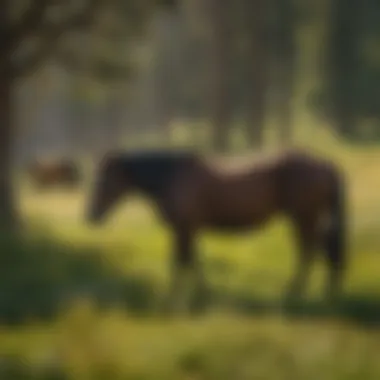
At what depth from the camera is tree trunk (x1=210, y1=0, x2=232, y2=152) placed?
5.70 ft

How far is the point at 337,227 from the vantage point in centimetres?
173

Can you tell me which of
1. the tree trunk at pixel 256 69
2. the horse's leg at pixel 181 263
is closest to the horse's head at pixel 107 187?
the horse's leg at pixel 181 263

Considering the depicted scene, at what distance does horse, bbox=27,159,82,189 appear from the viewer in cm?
174

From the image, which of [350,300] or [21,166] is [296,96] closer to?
[350,300]

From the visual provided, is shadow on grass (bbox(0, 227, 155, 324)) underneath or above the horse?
underneath

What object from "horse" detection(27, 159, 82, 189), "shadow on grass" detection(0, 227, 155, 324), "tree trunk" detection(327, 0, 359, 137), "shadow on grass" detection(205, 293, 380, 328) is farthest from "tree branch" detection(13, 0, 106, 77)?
"shadow on grass" detection(205, 293, 380, 328)

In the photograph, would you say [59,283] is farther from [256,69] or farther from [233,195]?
[256,69]

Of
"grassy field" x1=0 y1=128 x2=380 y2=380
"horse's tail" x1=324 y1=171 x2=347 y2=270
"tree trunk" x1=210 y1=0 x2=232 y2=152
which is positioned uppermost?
"tree trunk" x1=210 y1=0 x2=232 y2=152

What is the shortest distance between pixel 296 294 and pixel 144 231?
259 millimetres

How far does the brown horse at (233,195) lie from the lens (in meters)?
1.74

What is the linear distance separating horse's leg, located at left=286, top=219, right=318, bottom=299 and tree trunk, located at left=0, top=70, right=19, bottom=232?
448mm

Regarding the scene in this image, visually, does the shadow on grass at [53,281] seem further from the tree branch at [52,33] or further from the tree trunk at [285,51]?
the tree trunk at [285,51]

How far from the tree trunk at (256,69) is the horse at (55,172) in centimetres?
28

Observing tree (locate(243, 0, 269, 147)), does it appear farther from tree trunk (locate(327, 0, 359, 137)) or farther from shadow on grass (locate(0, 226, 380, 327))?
shadow on grass (locate(0, 226, 380, 327))
